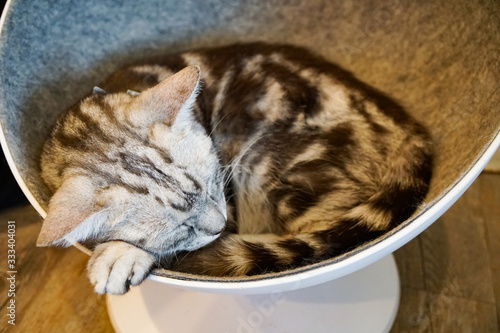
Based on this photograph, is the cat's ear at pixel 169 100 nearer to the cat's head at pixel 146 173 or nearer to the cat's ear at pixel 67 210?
the cat's head at pixel 146 173

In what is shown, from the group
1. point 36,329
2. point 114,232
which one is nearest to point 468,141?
point 114,232

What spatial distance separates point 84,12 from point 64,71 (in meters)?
0.18

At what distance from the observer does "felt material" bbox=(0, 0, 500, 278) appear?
3.06ft

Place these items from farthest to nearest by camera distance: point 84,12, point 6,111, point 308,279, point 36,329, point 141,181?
point 36,329
point 84,12
point 6,111
point 141,181
point 308,279

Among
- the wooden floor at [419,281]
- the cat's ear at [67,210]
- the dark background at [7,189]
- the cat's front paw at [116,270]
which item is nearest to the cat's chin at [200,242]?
the cat's front paw at [116,270]

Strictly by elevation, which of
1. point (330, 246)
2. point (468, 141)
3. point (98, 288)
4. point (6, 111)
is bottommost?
point (98, 288)

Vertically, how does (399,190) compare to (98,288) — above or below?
above

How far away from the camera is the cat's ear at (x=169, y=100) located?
82 centimetres

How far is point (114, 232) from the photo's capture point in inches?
Result: 32.7

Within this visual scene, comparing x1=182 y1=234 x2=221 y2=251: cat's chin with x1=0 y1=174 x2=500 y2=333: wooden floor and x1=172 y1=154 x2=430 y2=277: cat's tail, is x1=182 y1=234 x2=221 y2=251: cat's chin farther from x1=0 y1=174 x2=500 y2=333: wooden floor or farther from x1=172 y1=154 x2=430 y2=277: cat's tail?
x1=0 y1=174 x2=500 y2=333: wooden floor

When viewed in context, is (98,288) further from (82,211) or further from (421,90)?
(421,90)

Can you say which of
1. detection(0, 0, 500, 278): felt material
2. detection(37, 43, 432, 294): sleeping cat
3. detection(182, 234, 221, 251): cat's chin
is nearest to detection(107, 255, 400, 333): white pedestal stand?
detection(37, 43, 432, 294): sleeping cat

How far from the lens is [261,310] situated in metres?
1.19

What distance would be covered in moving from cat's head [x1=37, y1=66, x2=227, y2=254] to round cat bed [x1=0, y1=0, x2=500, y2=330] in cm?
11
